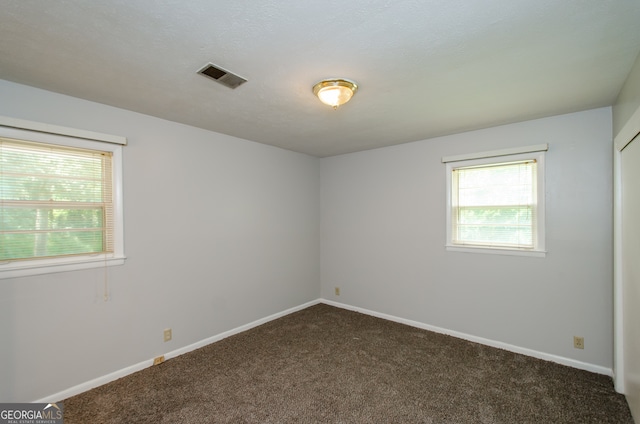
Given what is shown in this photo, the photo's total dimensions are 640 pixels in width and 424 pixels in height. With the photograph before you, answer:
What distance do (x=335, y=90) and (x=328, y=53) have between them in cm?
37

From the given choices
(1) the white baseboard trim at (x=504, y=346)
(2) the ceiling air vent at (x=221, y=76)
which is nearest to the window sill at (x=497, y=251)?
(1) the white baseboard trim at (x=504, y=346)

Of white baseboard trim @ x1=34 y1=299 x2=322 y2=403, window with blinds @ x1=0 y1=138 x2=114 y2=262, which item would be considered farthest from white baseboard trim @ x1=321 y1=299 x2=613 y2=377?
window with blinds @ x1=0 y1=138 x2=114 y2=262

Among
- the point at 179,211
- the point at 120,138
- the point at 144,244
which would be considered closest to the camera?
the point at 120,138

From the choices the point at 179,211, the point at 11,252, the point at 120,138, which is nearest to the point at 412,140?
the point at 179,211

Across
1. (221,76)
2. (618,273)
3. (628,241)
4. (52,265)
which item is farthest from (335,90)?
(618,273)

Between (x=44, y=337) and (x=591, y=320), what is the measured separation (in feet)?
15.4

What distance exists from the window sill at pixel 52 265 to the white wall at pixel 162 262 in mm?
51

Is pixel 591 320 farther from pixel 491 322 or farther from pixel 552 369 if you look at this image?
pixel 491 322

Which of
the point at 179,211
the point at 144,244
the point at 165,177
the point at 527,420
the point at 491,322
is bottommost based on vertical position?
the point at 527,420

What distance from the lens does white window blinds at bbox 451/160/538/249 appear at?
3.00 metres

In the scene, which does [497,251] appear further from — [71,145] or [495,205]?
[71,145]

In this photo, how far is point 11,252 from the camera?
6.97ft

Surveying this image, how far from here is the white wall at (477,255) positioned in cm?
265

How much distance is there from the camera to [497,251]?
3.15 m
